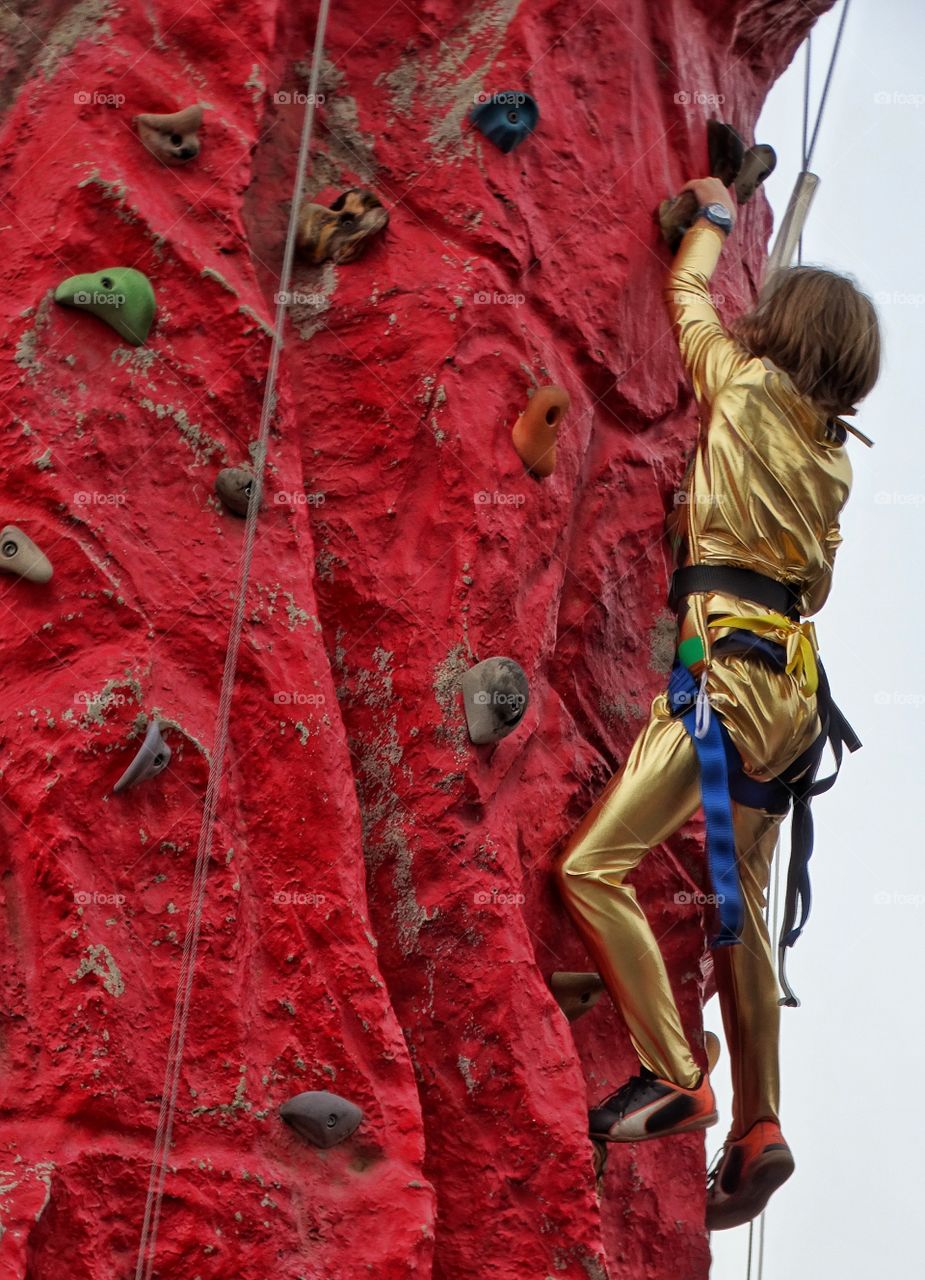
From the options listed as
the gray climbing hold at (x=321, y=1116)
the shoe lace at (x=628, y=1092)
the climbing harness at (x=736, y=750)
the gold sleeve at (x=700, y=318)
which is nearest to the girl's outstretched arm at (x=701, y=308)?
the gold sleeve at (x=700, y=318)

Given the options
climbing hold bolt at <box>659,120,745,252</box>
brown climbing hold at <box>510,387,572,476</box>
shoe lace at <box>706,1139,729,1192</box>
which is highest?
climbing hold bolt at <box>659,120,745,252</box>

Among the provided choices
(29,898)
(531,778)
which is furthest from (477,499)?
(29,898)

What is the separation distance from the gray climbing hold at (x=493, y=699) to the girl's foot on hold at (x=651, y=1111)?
725mm

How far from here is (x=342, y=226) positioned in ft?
13.7

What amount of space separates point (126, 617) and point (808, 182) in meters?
2.04

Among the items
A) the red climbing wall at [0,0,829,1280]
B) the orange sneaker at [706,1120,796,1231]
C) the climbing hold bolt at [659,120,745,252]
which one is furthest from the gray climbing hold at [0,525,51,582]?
the climbing hold bolt at [659,120,745,252]

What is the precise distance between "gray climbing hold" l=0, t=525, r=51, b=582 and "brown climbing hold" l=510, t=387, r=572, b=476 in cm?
105

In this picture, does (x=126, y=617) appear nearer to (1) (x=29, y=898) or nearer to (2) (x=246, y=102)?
(1) (x=29, y=898)

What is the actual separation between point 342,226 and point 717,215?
2.84 feet

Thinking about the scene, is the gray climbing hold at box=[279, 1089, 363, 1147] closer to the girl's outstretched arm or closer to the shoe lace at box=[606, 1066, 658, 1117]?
the shoe lace at box=[606, 1066, 658, 1117]

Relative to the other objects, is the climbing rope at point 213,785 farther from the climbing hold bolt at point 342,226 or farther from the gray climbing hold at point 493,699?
the gray climbing hold at point 493,699

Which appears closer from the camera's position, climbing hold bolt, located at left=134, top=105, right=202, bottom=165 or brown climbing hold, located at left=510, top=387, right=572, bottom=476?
climbing hold bolt, located at left=134, top=105, right=202, bottom=165

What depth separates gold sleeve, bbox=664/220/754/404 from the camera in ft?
13.7

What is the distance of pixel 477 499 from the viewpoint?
3.99 metres
